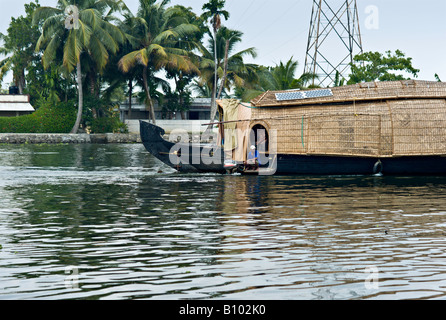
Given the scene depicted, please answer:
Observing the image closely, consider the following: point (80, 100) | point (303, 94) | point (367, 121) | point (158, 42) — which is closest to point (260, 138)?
point (303, 94)

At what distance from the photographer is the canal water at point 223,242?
22.5ft

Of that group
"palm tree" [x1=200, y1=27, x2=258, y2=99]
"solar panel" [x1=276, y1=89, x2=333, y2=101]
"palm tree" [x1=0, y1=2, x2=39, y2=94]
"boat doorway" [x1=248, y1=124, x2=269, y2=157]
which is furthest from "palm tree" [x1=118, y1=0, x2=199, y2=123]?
"solar panel" [x1=276, y1=89, x2=333, y2=101]

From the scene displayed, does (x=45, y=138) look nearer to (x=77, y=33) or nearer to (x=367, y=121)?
(x=77, y=33)

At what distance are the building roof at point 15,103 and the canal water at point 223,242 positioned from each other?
38.3 m

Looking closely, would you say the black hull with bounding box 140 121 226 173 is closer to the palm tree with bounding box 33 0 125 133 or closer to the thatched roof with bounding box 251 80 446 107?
the thatched roof with bounding box 251 80 446 107

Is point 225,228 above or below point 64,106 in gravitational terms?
below

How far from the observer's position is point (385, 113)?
19.6 m

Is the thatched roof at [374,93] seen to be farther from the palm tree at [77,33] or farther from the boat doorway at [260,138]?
the palm tree at [77,33]

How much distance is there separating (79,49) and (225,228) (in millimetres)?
37020

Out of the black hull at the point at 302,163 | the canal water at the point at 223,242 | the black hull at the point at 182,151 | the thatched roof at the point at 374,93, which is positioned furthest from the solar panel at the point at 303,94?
the canal water at the point at 223,242

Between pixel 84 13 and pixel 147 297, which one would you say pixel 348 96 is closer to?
pixel 147 297

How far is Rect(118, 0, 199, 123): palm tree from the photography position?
47.5m

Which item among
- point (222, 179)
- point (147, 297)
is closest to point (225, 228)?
point (147, 297)

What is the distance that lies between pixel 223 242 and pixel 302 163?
11.9 meters
